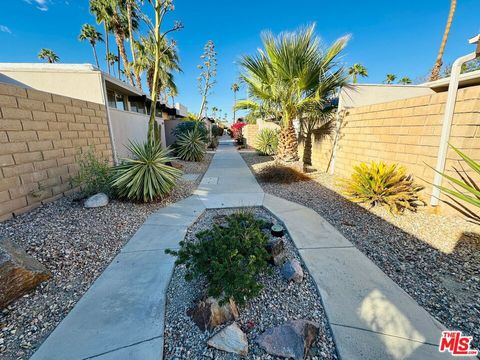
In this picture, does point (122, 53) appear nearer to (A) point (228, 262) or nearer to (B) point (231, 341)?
(A) point (228, 262)

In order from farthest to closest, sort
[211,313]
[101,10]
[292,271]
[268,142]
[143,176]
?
[101,10] → [268,142] → [143,176] → [292,271] → [211,313]

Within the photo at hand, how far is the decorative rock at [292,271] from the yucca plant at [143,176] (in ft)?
10.3

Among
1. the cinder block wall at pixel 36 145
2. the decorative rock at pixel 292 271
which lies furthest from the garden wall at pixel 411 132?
the cinder block wall at pixel 36 145

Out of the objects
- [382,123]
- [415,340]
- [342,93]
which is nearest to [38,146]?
[415,340]

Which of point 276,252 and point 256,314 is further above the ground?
point 276,252

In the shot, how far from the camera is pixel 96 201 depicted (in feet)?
12.6

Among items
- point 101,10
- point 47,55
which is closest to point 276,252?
point 101,10

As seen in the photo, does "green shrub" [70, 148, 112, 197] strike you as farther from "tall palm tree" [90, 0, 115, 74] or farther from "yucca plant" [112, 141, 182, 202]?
"tall palm tree" [90, 0, 115, 74]

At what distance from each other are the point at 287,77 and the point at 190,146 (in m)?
5.68

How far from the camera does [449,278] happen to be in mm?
2215

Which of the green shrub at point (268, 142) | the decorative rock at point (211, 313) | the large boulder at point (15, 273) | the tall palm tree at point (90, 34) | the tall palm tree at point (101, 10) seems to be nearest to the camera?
the decorative rock at point (211, 313)

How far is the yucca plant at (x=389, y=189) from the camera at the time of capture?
12.4 ft

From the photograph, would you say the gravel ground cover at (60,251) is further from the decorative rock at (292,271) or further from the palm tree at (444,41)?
the palm tree at (444,41)

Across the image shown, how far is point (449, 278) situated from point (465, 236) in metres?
1.25
